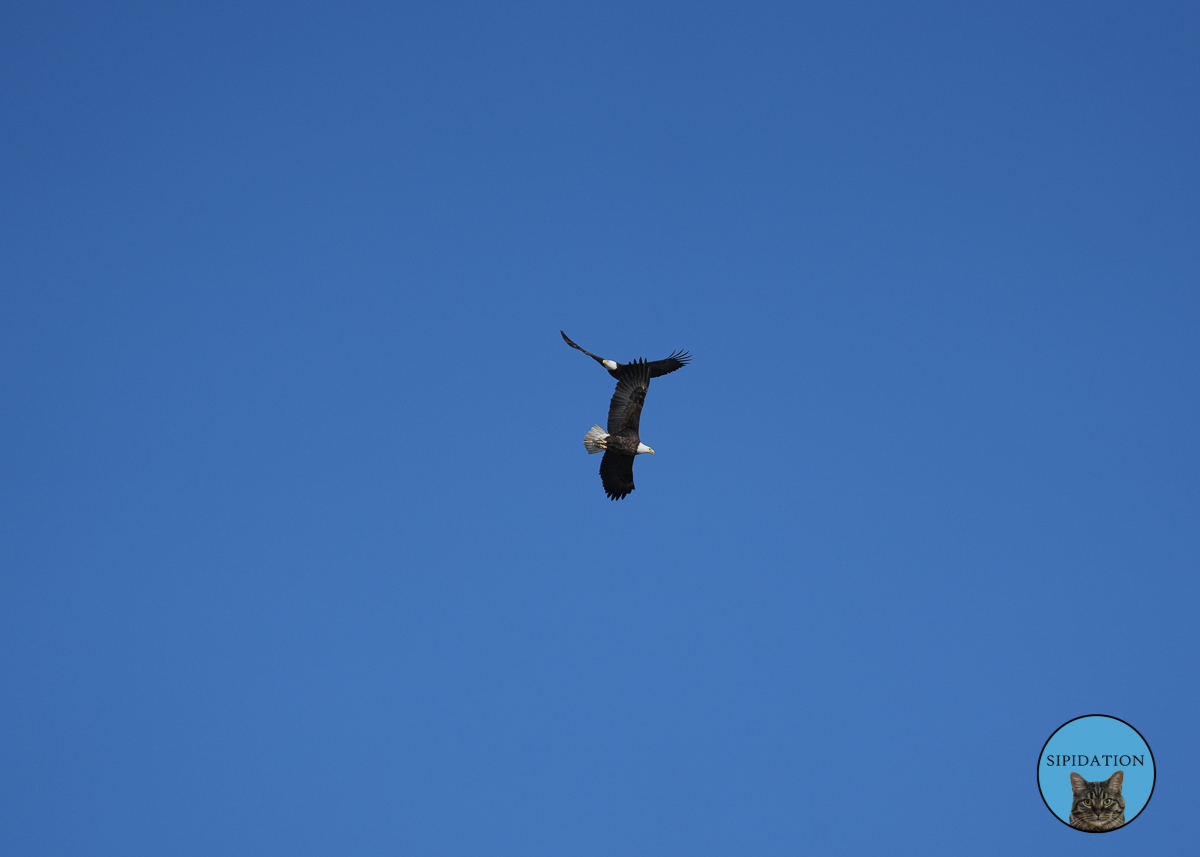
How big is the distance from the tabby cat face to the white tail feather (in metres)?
11.0

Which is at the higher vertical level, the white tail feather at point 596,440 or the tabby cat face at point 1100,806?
the white tail feather at point 596,440

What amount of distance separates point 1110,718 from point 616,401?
36.5 ft

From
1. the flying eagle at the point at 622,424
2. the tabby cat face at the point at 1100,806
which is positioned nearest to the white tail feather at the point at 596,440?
the flying eagle at the point at 622,424

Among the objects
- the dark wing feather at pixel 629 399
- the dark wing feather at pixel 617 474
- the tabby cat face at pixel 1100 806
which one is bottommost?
the tabby cat face at pixel 1100 806

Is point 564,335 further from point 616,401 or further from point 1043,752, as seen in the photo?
point 1043,752

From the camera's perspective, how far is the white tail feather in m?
22.4

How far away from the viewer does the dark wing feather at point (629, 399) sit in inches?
862

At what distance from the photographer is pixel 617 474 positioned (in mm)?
23188

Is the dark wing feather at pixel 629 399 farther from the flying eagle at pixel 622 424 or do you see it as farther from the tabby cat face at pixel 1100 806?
the tabby cat face at pixel 1100 806

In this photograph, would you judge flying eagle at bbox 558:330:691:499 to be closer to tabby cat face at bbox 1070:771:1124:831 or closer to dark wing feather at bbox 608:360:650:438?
dark wing feather at bbox 608:360:650:438

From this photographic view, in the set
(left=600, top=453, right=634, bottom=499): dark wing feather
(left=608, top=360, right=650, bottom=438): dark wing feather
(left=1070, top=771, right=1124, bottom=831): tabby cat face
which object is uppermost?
(left=608, top=360, right=650, bottom=438): dark wing feather

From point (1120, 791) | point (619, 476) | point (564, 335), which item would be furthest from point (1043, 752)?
point (564, 335)

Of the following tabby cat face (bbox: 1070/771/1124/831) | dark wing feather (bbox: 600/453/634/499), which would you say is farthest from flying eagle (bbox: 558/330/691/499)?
tabby cat face (bbox: 1070/771/1124/831)

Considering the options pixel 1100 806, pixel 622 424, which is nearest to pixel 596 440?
pixel 622 424
